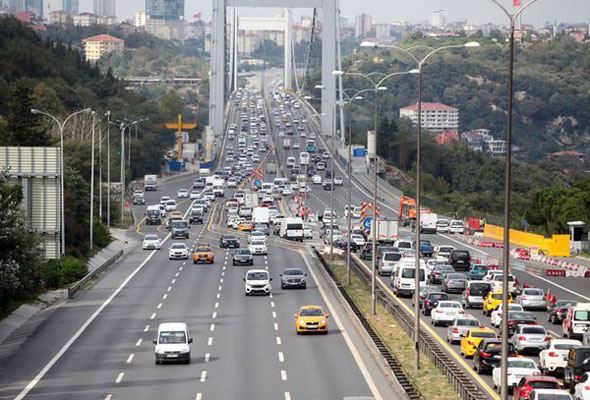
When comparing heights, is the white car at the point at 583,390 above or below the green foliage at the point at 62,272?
above

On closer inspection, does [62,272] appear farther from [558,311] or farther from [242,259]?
[558,311]

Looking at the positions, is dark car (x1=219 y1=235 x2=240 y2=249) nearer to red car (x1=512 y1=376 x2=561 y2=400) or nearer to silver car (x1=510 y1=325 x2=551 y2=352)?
silver car (x1=510 y1=325 x2=551 y2=352)

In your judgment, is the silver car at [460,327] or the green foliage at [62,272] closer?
the silver car at [460,327]

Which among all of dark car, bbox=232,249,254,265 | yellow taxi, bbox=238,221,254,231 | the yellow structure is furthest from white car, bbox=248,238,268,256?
yellow taxi, bbox=238,221,254,231

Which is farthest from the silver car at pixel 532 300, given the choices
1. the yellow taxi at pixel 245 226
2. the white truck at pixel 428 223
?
the yellow taxi at pixel 245 226

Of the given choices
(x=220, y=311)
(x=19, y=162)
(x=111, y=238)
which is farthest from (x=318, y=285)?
(x=111, y=238)

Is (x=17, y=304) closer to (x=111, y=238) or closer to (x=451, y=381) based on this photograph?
(x=451, y=381)

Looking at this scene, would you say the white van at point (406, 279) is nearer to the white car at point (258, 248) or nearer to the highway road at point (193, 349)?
the highway road at point (193, 349)
